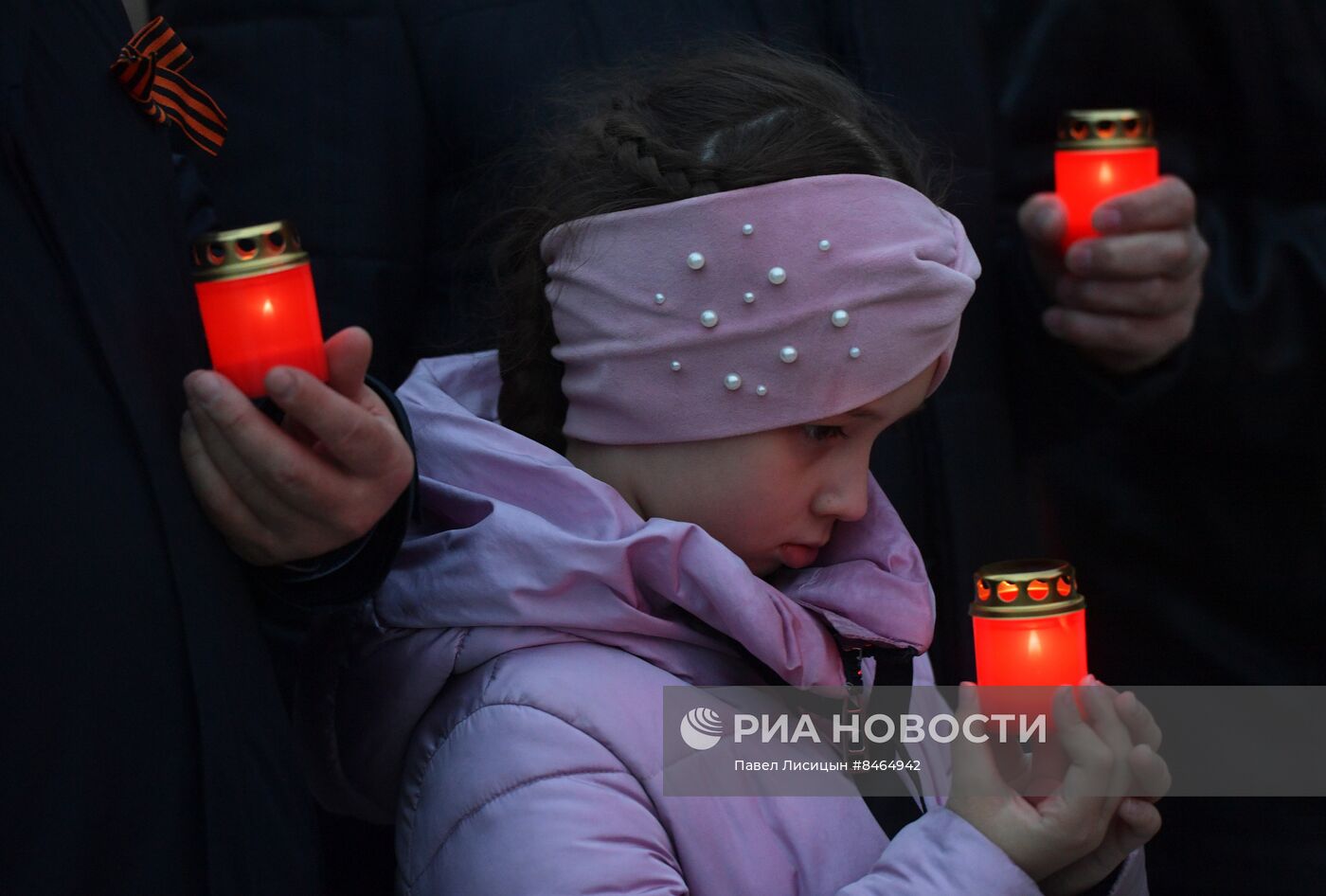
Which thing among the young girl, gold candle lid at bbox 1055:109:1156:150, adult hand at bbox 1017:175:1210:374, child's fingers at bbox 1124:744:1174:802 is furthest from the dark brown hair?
child's fingers at bbox 1124:744:1174:802

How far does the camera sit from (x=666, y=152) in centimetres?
155

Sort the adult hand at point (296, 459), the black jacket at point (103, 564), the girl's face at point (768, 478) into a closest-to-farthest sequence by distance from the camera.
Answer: the black jacket at point (103, 564)
the adult hand at point (296, 459)
the girl's face at point (768, 478)

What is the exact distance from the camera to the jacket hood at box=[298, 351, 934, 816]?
1440mm

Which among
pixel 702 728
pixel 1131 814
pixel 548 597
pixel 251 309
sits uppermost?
pixel 251 309

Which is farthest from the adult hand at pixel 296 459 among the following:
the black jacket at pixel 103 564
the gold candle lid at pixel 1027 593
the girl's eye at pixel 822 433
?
the gold candle lid at pixel 1027 593

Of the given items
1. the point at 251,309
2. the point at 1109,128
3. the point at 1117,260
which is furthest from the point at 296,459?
the point at 1117,260

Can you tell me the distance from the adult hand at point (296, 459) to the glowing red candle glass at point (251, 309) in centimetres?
3

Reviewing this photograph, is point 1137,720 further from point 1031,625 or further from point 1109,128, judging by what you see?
point 1109,128

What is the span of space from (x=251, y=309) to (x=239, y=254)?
0.15 ft

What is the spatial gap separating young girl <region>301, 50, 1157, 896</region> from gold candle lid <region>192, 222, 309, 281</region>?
38 cm

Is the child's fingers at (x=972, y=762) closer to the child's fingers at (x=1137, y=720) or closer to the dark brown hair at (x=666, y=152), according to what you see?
the child's fingers at (x=1137, y=720)

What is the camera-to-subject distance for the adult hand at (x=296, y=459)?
114cm

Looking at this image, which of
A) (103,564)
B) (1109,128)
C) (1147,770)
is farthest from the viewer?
(1109,128)

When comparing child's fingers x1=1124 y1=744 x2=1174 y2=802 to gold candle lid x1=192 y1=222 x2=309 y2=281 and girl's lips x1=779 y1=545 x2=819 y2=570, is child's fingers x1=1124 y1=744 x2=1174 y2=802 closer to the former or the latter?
girl's lips x1=779 y1=545 x2=819 y2=570
